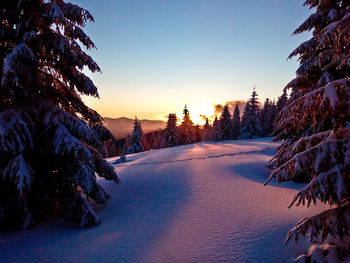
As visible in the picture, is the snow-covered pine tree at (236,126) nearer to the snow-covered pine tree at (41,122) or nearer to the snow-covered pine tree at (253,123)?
the snow-covered pine tree at (253,123)

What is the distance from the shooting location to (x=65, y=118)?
5.94 meters

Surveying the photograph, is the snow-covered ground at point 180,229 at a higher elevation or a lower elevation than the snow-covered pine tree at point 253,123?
lower

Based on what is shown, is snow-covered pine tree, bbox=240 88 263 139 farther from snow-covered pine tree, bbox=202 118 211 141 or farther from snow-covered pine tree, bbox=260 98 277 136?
snow-covered pine tree, bbox=202 118 211 141

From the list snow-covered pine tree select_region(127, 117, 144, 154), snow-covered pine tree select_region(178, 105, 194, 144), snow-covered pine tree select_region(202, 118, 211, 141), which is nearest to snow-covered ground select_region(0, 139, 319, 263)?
snow-covered pine tree select_region(127, 117, 144, 154)

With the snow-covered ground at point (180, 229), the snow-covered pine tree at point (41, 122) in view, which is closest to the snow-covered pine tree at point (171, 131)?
the snow-covered ground at point (180, 229)

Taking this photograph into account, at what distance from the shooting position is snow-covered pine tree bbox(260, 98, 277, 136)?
44987 millimetres

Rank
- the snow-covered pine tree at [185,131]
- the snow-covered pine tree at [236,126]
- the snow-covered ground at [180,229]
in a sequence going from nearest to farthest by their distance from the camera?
the snow-covered ground at [180,229], the snow-covered pine tree at [185,131], the snow-covered pine tree at [236,126]

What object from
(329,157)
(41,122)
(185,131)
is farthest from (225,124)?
(329,157)

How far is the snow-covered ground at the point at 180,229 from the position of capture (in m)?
4.41

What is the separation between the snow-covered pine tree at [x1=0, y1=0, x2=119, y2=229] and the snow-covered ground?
28.5 inches

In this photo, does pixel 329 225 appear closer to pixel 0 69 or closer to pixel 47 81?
pixel 47 81

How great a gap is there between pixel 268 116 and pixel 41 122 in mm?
50277

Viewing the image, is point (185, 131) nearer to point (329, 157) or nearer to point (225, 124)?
point (225, 124)

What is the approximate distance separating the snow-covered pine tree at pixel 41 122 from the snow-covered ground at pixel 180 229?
72 centimetres
